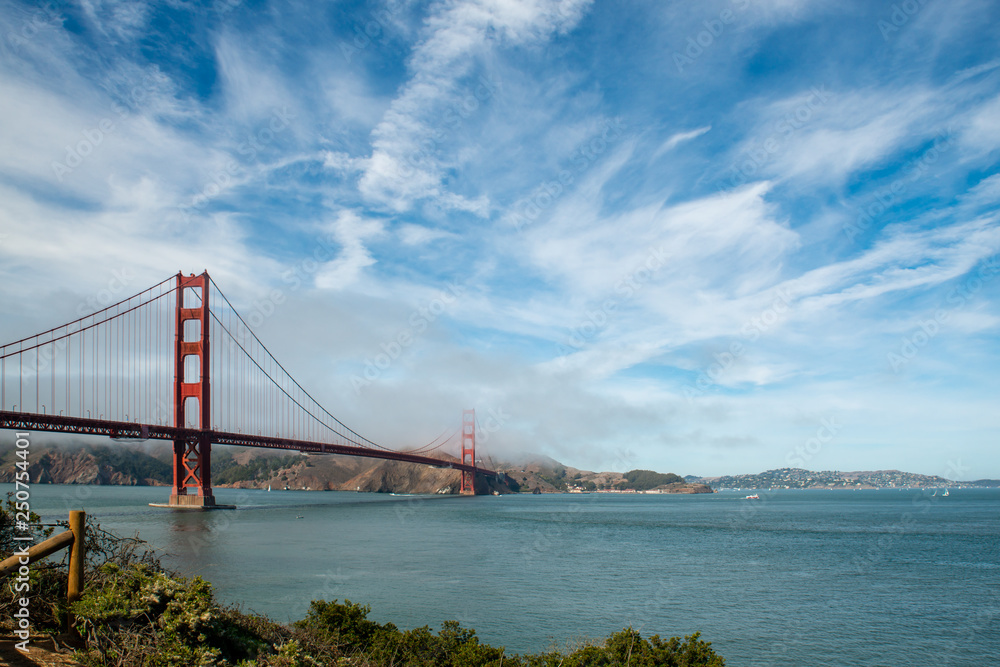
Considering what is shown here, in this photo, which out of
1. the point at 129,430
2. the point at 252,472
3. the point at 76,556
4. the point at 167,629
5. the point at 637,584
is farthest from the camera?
the point at 252,472

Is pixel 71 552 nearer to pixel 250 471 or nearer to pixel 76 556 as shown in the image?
pixel 76 556

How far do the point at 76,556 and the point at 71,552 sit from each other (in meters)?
0.07

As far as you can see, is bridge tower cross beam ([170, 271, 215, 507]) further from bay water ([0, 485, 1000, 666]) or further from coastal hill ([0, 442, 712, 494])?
coastal hill ([0, 442, 712, 494])

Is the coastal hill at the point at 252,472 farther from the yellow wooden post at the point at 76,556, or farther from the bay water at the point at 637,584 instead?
the yellow wooden post at the point at 76,556

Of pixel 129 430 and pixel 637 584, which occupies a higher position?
pixel 129 430

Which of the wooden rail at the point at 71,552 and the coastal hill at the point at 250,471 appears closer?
the wooden rail at the point at 71,552

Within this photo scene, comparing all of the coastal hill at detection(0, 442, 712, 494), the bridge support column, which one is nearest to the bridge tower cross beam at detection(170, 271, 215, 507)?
the bridge support column

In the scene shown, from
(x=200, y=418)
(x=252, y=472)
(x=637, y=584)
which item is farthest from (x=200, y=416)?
(x=252, y=472)

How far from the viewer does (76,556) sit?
235 inches

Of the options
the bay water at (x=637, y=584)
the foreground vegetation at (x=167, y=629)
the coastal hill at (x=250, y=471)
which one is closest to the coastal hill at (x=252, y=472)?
the coastal hill at (x=250, y=471)

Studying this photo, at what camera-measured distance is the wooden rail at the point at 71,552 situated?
5152 millimetres

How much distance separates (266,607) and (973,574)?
3072 centimetres

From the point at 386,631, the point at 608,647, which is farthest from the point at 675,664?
the point at 386,631

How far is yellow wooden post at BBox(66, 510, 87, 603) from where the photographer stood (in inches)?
227
